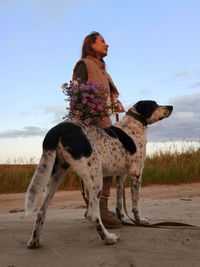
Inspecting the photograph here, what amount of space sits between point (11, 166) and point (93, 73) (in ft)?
31.1

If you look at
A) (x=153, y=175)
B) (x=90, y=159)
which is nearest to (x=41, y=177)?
(x=90, y=159)

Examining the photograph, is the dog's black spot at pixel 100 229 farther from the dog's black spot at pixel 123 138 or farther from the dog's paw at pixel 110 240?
the dog's black spot at pixel 123 138

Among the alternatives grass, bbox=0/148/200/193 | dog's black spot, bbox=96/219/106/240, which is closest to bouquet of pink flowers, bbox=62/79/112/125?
dog's black spot, bbox=96/219/106/240

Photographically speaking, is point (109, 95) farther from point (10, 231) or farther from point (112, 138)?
point (10, 231)

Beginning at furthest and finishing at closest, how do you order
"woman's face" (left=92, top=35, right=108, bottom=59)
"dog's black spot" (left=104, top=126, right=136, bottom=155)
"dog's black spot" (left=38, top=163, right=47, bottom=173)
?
"woman's face" (left=92, top=35, right=108, bottom=59), "dog's black spot" (left=104, top=126, right=136, bottom=155), "dog's black spot" (left=38, top=163, right=47, bottom=173)

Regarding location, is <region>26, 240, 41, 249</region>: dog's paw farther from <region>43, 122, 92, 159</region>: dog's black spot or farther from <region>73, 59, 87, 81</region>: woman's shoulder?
<region>73, 59, 87, 81</region>: woman's shoulder

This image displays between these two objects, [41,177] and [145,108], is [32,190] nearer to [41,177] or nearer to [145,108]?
[41,177]

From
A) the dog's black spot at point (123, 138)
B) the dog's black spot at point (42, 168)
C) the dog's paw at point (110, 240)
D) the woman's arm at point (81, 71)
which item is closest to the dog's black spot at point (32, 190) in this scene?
the dog's black spot at point (42, 168)

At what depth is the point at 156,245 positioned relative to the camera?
534 cm

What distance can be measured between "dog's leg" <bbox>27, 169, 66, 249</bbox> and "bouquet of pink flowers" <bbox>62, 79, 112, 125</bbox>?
86cm

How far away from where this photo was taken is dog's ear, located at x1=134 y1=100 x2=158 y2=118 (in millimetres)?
6445

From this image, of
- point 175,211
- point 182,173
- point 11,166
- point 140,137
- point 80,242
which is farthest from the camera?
point 11,166

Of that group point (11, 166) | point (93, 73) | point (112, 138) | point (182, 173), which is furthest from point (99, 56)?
point (11, 166)

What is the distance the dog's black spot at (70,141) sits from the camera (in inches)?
203
